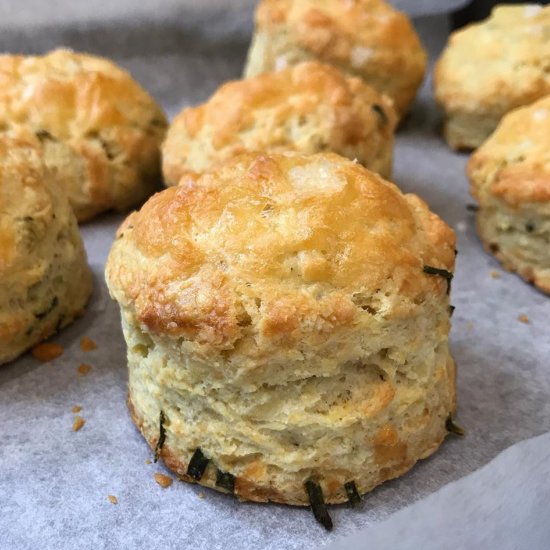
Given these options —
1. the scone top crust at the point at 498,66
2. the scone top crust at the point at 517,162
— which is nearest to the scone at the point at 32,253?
the scone top crust at the point at 517,162

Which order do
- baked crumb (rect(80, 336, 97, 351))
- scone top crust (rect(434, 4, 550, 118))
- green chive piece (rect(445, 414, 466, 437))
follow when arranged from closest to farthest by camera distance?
green chive piece (rect(445, 414, 466, 437)) → baked crumb (rect(80, 336, 97, 351)) → scone top crust (rect(434, 4, 550, 118))

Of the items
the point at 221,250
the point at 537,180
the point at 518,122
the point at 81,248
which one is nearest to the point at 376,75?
the point at 518,122

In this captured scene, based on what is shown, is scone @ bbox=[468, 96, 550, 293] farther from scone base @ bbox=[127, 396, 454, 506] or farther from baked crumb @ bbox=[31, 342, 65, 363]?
baked crumb @ bbox=[31, 342, 65, 363]

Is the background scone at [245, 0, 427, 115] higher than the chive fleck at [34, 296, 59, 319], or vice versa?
the background scone at [245, 0, 427, 115]

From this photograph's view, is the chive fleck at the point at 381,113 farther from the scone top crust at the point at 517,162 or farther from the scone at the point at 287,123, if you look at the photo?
the scone top crust at the point at 517,162

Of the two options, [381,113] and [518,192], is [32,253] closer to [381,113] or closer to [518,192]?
[381,113]

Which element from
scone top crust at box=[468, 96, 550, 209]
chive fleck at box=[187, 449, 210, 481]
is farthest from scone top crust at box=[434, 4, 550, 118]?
chive fleck at box=[187, 449, 210, 481]

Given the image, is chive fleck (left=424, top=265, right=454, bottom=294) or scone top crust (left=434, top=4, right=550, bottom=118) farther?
scone top crust (left=434, top=4, right=550, bottom=118)

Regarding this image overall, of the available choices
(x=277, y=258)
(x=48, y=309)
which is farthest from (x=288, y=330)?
(x=48, y=309)
